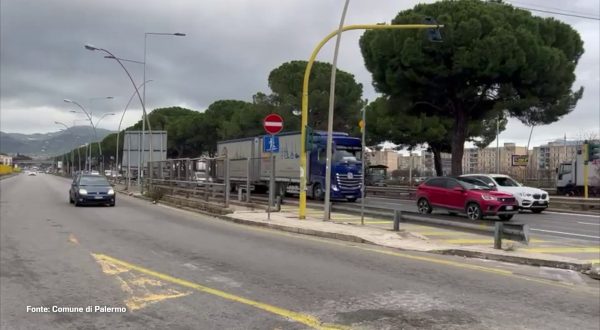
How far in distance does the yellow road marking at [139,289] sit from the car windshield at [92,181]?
17513 millimetres

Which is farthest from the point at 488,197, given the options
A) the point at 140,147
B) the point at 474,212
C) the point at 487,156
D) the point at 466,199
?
the point at 487,156

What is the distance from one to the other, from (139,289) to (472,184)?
1544 centimetres

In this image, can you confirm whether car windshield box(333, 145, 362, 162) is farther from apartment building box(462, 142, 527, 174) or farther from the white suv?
apartment building box(462, 142, 527, 174)

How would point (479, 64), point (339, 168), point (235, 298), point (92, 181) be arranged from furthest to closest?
point (479, 64) → point (339, 168) → point (92, 181) → point (235, 298)

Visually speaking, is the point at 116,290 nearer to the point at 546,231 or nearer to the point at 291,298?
the point at 291,298

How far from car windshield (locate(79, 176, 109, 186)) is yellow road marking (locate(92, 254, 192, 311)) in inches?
689

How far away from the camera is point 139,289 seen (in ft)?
25.4

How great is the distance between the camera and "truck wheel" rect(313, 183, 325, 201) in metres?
28.5

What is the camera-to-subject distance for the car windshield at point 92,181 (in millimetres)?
25844

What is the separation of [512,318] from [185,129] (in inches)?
2751

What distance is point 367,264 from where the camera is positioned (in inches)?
399

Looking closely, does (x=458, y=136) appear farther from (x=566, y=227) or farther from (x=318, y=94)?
(x=566, y=227)

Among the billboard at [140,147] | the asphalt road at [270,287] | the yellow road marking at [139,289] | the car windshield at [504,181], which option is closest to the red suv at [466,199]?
the car windshield at [504,181]

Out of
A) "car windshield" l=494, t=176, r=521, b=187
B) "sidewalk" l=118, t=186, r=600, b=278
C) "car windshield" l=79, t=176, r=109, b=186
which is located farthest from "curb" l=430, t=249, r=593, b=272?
"car windshield" l=79, t=176, r=109, b=186
